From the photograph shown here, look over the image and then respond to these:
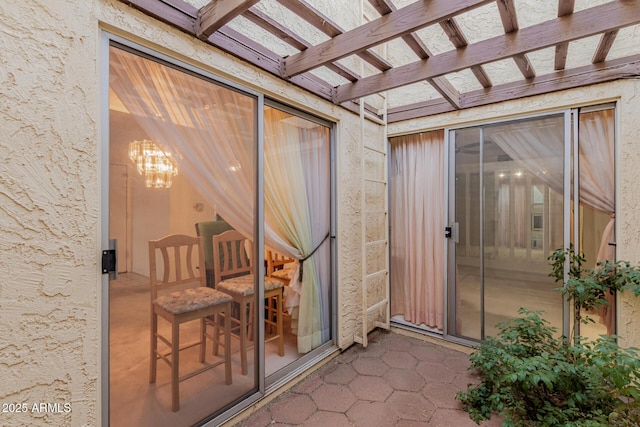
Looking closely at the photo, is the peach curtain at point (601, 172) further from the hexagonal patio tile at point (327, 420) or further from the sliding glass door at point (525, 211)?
the hexagonal patio tile at point (327, 420)

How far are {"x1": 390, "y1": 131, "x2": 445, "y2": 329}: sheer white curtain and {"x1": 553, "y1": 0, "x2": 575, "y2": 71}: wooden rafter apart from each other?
3.81 ft

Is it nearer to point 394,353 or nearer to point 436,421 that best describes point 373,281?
point 394,353

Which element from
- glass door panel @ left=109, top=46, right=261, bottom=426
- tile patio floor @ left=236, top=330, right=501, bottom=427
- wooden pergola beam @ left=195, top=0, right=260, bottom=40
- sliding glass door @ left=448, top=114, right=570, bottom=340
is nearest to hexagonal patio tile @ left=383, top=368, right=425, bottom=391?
tile patio floor @ left=236, top=330, right=501, bottom=427

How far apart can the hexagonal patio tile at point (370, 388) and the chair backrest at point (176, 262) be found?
1.57 metres

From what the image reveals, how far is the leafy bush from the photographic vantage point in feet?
5.36

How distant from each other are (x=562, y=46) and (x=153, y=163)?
9.63ft

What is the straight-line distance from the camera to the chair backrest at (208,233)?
188cm

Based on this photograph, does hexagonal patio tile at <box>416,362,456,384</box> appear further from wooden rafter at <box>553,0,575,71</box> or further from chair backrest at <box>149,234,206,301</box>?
wooden rafter at <box>553,0,575,71</box>

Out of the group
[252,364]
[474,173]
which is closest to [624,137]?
[474,173]

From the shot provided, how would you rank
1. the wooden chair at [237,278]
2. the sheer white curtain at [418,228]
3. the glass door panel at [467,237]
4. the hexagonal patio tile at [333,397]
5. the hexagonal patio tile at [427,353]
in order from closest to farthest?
the wooden chair at [237,278]
the hexagonal patio tile at [333,397]
the hexagonal patio tile at [427,353]
the glass door panel at [467,237]
the sheer white curtain at [418,228]

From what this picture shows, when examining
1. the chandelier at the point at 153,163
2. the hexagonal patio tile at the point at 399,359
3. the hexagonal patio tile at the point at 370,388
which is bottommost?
the hexagonal patio tile at the point at 370,388

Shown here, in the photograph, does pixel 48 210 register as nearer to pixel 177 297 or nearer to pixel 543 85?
pixel 177 297

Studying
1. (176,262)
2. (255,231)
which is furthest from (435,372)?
(176,262)

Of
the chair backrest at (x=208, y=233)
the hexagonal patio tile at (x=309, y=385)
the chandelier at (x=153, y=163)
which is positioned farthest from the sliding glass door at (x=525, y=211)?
the chandelier at (x=153, y=163)
